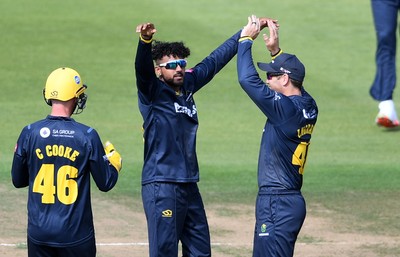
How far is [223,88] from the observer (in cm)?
1864

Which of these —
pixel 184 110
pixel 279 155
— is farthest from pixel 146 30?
pixel 279 155

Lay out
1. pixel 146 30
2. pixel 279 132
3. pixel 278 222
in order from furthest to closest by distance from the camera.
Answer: pixel 279 132
pixel 278 222
pixel 146 30

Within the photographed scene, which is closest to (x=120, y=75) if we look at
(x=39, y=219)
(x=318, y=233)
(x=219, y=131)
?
(x=219, y=131)

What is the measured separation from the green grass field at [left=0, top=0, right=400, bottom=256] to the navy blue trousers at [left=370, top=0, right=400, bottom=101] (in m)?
0.71

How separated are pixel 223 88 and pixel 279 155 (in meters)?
10.0

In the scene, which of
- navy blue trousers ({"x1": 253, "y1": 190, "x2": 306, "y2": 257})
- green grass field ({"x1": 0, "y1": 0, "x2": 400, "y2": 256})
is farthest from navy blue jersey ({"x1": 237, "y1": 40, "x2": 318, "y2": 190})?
green grass field ({"x1": 0, "y1": 0, "x2": 400, "y2": 256})

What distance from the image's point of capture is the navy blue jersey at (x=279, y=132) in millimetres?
8617

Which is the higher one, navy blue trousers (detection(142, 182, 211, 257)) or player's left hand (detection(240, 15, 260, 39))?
player's left hand (detection(240, 15, 260, 39))

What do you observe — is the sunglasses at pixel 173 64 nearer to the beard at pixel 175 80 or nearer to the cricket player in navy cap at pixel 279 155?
the beard at pixel 175 80

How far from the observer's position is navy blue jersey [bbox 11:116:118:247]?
304 inches

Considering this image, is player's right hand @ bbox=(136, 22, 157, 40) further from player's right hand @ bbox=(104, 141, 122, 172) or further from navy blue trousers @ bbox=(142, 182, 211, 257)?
navy blue trousers @ bbox=(142, 182, 211, 257)

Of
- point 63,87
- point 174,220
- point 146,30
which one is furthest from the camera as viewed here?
point 174,220

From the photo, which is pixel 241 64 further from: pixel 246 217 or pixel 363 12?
pixel 363 12

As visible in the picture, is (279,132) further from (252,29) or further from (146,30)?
(146,30)
